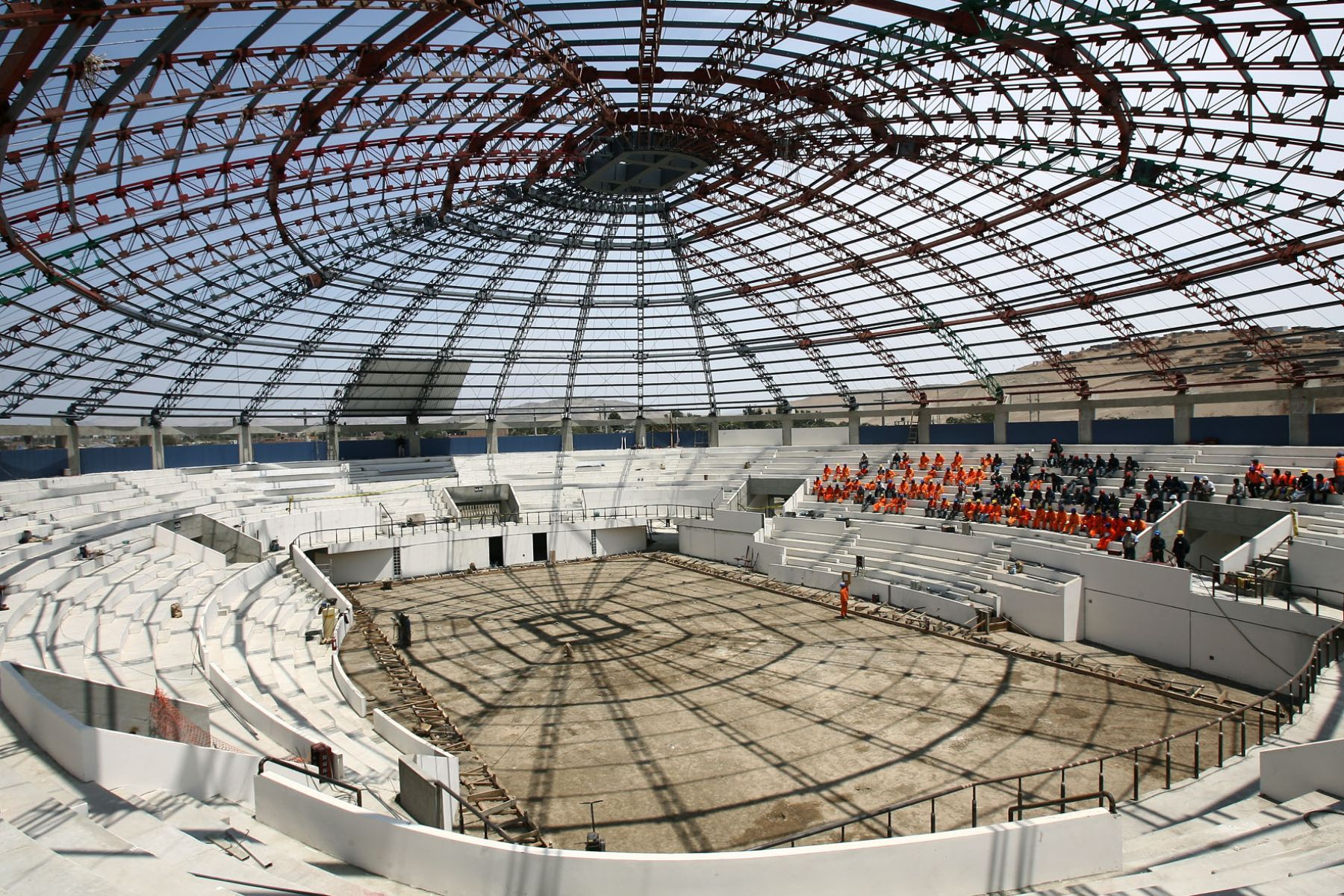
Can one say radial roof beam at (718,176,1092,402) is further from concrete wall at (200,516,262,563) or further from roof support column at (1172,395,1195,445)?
concrete wall at (200,516,262,563)

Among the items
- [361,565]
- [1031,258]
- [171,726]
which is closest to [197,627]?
[171,726]

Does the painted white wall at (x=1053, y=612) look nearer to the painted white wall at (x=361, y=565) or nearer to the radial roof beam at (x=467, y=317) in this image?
the radial roof beam at (x=467, y=317)

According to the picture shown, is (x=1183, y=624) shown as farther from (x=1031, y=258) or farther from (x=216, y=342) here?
(x=216, y=342)

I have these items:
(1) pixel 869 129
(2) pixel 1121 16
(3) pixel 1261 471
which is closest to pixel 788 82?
(1) pixel 869 129

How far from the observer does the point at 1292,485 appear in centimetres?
2466

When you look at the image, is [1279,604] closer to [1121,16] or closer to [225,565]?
[1121,16]

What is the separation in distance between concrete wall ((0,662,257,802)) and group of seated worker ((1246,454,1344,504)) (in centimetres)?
2969

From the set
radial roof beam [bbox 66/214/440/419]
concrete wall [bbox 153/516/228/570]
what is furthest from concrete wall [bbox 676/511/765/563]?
concrete wall [bbox 153/516/228/570]

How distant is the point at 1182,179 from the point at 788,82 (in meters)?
13.2

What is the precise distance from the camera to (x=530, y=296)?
43250mm

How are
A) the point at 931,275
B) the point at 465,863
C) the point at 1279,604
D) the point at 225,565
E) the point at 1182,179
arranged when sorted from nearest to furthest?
1. the point at 465,863
2. the point at 1279,604
3. the point at 1182,179
4. the point at 225,565
5. the point at 931,275

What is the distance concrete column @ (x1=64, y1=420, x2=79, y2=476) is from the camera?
1458 inches

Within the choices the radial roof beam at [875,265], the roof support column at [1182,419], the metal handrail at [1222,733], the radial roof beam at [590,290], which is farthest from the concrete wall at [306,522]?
the roof support column at [1182,419]

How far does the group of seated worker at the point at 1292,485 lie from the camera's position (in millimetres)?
23547
